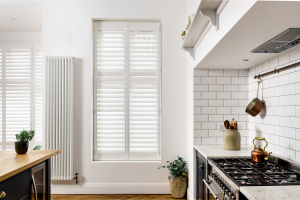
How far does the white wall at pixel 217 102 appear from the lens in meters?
2.58

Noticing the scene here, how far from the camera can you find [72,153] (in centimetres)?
308

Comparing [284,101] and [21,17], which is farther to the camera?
[21,17]

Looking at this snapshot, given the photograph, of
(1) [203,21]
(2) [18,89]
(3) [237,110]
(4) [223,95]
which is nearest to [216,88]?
(4) [223,95]

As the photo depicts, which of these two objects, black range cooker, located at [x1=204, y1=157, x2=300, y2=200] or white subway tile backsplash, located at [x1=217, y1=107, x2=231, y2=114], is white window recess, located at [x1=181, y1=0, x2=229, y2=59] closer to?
white subway tile backsplash, located at [x1=217, y1=107, x2=231, y2=114]

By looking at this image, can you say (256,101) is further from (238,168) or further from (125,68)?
(125,68)

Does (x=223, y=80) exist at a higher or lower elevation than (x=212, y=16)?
lower

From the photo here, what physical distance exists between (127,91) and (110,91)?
0.26 metres

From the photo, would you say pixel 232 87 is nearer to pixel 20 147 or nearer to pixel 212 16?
pixel 212 16

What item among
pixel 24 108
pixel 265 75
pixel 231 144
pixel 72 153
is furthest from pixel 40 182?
pixel 24 108

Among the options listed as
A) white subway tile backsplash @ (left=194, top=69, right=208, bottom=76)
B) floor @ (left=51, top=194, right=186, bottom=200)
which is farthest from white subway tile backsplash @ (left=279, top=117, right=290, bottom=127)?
floor @ (left=51, top=194, right=186, bottom=200)

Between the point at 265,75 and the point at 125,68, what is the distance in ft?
6.32

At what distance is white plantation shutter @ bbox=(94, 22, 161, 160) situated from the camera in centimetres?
322

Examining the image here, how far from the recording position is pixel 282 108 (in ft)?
6.13

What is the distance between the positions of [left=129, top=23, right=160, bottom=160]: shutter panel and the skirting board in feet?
1.36
